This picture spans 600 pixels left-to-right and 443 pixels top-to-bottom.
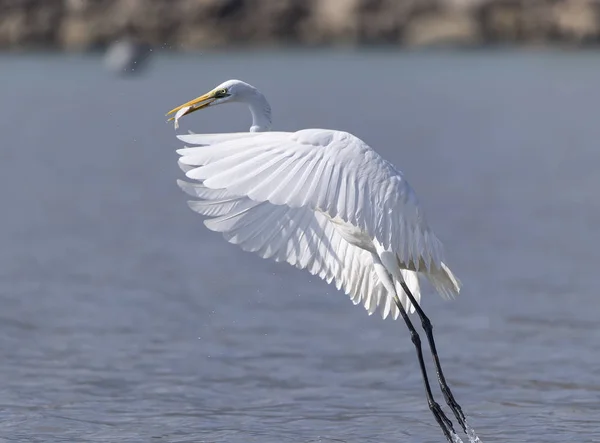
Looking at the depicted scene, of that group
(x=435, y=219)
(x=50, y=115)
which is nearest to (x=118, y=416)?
(x=435, y=219)

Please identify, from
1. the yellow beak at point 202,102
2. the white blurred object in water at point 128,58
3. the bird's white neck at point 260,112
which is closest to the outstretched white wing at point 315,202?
the bird's white neck at point 260,112

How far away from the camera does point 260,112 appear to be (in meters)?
7.66

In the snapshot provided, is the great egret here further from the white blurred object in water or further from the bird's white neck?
the white blurred object in water

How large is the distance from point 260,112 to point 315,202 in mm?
1469

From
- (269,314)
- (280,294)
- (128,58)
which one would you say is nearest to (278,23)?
(128,58)

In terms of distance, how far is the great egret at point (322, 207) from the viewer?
20.3 feet

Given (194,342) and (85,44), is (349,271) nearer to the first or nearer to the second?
(194,342)

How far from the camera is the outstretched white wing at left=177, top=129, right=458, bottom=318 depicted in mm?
6152

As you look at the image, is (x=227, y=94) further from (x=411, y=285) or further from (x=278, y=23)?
Answer: (x=278, y=23)

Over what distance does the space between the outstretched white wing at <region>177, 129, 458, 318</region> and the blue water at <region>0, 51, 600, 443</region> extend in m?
0.93

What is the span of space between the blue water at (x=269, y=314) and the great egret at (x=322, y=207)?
801mm

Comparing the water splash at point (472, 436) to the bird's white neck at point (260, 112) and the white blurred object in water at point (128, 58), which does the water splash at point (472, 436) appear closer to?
the bird's white neck at point (260, 112)

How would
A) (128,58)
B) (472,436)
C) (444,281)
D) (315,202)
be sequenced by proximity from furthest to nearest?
(128,58) → (444,281) → (472,436) → (315,202)

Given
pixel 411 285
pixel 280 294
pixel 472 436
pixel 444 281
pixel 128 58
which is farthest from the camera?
pixel 128 58
